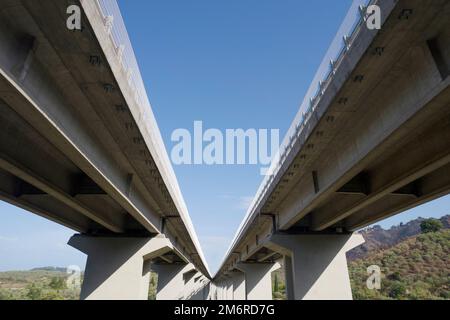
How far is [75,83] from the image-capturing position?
7.39 metres

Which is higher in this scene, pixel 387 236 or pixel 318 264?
pixel 387 236

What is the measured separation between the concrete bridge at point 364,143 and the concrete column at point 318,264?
0.20 ft

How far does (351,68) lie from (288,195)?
1059 cm

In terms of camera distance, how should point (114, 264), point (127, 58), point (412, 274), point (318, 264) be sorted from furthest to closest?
point (412, 274) < point (114, 264) < point (318, 264) < point (127, 58)

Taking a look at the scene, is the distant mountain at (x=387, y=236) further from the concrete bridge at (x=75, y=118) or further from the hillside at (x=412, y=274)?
the concrete bridge at (x=75, y=118)

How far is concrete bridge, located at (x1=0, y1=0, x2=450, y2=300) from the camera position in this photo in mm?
5820

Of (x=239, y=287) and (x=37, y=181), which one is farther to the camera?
(x=239, y=287)

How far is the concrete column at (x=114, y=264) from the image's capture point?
20188mm

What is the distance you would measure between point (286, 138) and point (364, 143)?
415 centimetres

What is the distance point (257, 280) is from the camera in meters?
Answer: 44.0

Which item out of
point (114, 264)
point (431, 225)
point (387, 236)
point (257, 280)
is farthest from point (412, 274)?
point (387, 236)

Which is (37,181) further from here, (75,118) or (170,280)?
(170,280)

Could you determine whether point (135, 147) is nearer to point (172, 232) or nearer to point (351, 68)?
point (351, 68)

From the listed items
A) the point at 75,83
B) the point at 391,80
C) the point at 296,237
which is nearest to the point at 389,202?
the point at 296,237
